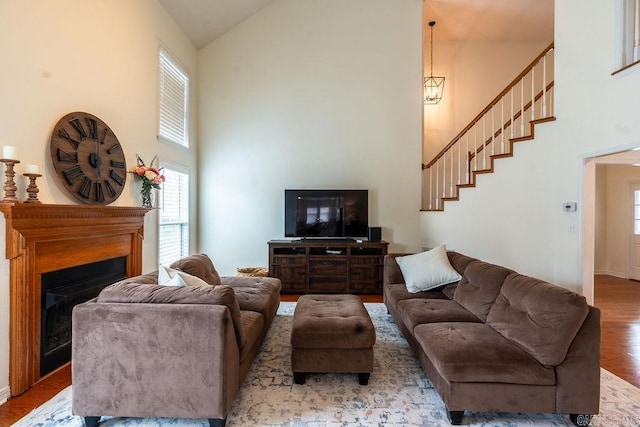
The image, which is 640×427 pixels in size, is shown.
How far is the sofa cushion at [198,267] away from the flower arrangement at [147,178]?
1.14 meters

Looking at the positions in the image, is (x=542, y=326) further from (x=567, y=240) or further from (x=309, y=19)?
(x=309, y=19)

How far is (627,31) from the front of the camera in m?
2.81

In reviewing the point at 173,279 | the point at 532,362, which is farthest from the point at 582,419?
the point at 173,279

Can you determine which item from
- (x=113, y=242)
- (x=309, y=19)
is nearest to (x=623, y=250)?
(x=309, y=19)

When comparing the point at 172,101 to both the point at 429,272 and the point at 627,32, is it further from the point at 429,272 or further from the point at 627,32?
the point at 627,32

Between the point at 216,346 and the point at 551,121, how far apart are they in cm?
401

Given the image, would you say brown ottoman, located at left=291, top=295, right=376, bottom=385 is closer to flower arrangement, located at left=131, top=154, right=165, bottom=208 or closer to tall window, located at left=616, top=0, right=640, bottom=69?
flower arrangement, located at left=131, top=154, right=165, bottom=208

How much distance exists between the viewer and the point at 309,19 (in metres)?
5.32

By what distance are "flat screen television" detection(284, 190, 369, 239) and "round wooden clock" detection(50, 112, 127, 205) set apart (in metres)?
2.48

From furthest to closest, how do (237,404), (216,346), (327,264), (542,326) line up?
(327,264)
(237,404)
(542,326)
(216,346)

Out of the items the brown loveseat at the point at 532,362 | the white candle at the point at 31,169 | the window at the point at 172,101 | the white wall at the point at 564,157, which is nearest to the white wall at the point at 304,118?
the window at the point at 172,101

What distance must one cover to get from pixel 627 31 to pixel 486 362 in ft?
10.7

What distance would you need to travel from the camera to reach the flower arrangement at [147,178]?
3545 millimetres

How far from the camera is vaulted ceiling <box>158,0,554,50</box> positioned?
4688 mm
